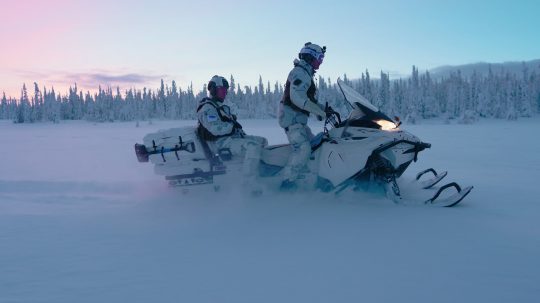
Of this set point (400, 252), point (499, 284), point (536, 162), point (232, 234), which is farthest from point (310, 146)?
point (536, 162)

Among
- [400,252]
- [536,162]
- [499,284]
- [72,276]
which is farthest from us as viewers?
[536,162]

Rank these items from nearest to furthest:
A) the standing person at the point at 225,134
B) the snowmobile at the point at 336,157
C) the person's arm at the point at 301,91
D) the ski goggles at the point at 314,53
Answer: the snowmobile at the point at 336,157
the person's arm at the point at 301,91
the standing person at the point at 225,134
the ski goggles at the point at 314,53

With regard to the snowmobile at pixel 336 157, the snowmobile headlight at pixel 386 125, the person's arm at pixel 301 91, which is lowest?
the snowmobile at pixel 336 157

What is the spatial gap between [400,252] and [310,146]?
8.86 ft

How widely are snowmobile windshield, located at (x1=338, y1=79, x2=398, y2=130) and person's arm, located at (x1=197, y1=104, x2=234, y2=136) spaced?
1.82 metres

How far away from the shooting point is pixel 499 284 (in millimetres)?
2984

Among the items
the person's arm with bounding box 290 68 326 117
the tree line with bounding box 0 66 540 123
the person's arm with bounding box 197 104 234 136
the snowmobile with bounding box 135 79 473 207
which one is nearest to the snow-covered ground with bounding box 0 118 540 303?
the snowmobile with bounding box 135 79 473 207

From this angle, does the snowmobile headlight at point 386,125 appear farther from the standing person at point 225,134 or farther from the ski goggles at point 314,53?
the standing person at point 225,134

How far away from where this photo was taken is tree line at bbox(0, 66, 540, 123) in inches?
2281

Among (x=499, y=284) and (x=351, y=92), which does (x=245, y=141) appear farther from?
(x=499, y=284)

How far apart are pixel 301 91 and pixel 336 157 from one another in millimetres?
1141

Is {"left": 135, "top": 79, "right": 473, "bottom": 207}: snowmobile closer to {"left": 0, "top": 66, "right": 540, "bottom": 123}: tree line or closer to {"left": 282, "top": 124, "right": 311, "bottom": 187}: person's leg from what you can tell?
{"left": 282, "top": 124, "right": 311, "bottom": 187}: person's leg

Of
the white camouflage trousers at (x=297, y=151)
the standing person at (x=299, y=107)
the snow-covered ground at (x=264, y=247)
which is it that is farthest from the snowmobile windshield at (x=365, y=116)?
the snow-covered ground at (x=264, y=247)

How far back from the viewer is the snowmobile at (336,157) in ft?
18.4
